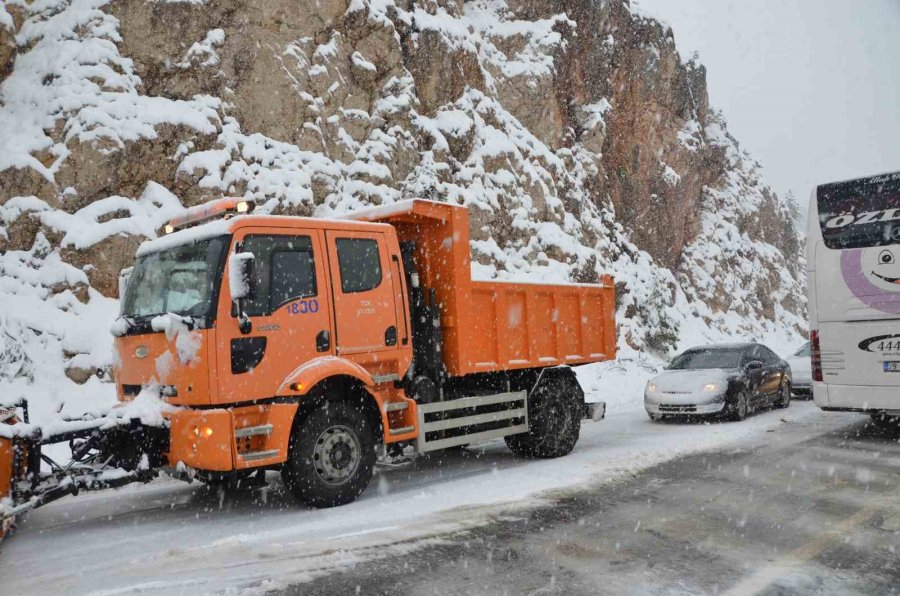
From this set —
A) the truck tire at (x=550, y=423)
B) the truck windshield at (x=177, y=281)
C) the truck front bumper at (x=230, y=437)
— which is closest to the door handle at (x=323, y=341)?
the truck front bumper at (x=230, y=437)

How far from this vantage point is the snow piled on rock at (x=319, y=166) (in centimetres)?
1299

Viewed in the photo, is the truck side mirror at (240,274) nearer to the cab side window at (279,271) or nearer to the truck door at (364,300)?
→ the cab side window at (279,271)

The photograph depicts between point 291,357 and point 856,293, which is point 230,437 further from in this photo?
point 856,293

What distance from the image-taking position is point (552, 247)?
76.5ft

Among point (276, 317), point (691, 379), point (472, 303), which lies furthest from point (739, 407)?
point (276, 317)

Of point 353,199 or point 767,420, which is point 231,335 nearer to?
point 767,420

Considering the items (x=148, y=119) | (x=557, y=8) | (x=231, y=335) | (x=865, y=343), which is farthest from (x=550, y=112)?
(x=231, y=335)

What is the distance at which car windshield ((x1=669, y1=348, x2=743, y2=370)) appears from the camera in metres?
12.5

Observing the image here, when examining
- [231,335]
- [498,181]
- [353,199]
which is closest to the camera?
[231,335]

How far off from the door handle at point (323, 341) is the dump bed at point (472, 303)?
1627 mm

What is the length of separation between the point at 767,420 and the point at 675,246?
23.0m

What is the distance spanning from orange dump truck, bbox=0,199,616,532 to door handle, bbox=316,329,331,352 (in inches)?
0.5

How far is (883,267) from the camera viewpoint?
9.08m

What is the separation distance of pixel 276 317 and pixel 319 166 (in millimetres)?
11612
